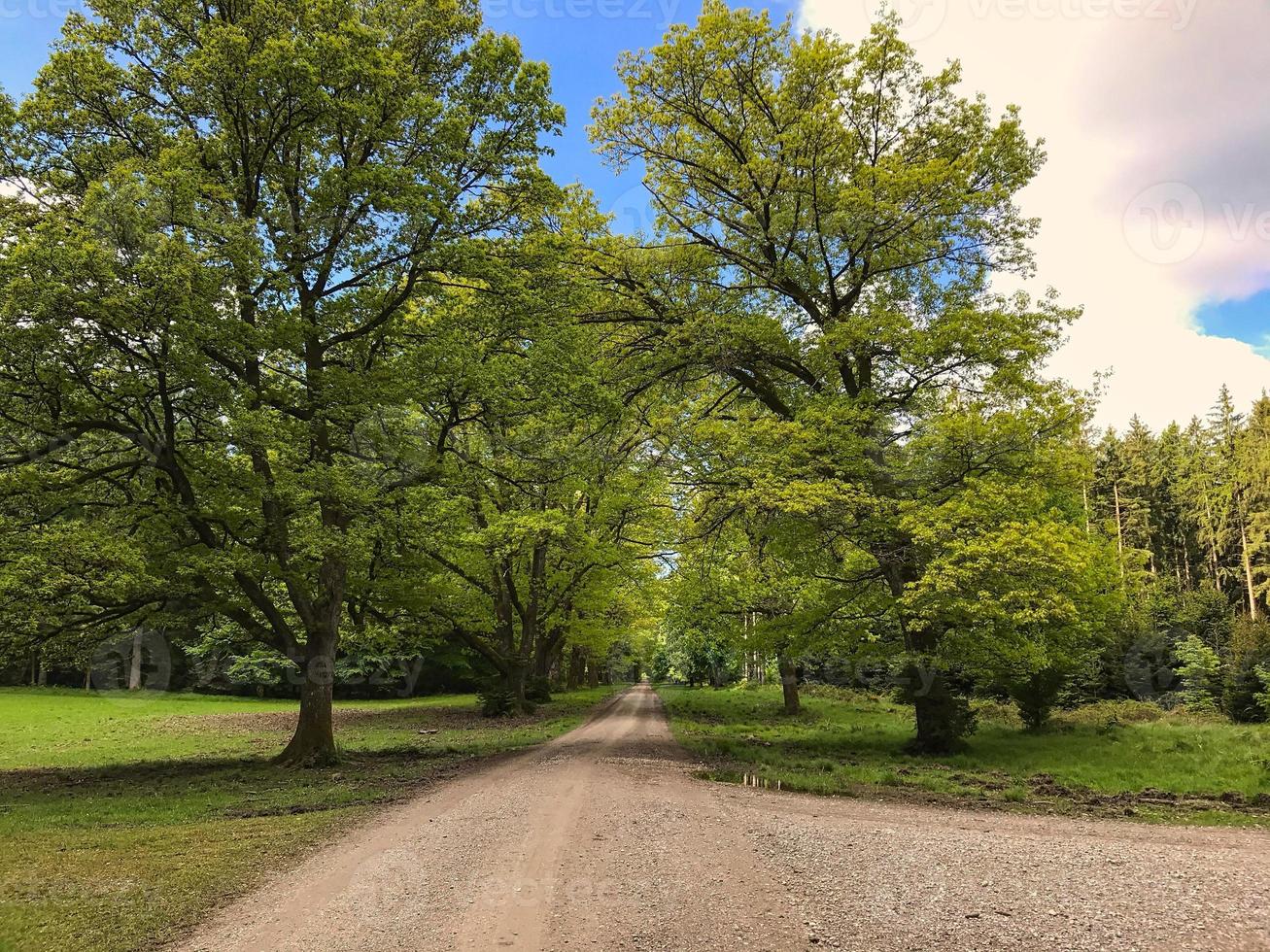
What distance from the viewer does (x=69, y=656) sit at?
13.5 m

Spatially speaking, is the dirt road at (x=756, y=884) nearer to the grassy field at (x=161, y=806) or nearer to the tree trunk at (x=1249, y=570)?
the grassy field at (x=161, y=806)

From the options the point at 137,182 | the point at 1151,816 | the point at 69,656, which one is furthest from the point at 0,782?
the point at 1151,816

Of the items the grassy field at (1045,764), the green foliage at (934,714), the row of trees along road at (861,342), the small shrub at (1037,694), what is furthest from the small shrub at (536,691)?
the small shrub at (1037,694)

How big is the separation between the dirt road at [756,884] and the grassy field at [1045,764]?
79.2 inches

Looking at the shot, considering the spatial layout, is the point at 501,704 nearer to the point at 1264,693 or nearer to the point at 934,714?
the point at 934,714

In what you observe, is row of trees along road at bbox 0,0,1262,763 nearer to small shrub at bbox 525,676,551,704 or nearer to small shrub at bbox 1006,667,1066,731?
small shrub at bbox 1006,667,1066,731

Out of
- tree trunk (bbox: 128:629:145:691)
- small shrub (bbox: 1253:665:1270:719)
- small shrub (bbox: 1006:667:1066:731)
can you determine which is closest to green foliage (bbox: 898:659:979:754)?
small shrub (bbox: 1006:667:1066:731)

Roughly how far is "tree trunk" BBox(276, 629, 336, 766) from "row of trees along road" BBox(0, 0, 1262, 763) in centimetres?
7

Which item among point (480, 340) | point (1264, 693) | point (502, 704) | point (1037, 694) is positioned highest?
point (480, 340)

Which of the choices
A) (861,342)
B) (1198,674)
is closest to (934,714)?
(861,342)

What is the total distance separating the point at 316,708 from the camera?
1437 centimetres

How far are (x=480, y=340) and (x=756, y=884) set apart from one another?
11.2m

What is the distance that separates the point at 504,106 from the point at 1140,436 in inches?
2593

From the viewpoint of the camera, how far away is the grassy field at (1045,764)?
1039 cm
